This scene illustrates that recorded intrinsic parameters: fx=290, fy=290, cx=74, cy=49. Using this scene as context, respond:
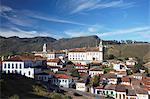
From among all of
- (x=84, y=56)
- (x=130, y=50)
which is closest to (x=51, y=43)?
(x=130, y=50)

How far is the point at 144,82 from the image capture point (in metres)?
27.3

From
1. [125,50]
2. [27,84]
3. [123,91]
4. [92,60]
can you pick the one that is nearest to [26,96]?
[27,84]

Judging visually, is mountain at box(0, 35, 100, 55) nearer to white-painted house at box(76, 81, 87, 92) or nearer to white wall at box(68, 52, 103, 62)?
white wall at box(68, 52, 103, 62)

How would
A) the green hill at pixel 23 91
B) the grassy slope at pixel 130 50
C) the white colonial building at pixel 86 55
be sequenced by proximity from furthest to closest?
1. the grassy slope at pixel 130 50
2. the white colonial building at pixel 86 55
3. the green hill at pixel 23 91

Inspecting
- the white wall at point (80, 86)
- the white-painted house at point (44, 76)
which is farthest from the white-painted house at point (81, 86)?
the white-painted house at point (44, 76)

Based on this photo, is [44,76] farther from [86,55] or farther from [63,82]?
[86,55]

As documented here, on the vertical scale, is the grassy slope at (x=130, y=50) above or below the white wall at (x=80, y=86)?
above

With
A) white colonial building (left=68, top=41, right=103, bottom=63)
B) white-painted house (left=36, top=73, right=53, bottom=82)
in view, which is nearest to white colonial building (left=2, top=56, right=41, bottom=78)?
white-painted house (left=36, top=73, right=53, bottom=82)

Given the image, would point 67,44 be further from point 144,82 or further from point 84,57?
point 144,82

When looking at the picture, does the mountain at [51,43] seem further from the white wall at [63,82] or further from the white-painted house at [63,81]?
the white wall at [63,82]

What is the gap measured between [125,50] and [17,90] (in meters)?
53.7

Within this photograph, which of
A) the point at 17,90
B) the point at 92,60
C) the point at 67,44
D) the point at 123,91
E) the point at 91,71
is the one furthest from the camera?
the point at 67,44

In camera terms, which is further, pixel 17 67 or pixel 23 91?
pixel 17 67

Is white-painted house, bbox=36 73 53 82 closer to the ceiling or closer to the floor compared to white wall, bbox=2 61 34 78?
closer to the floor
